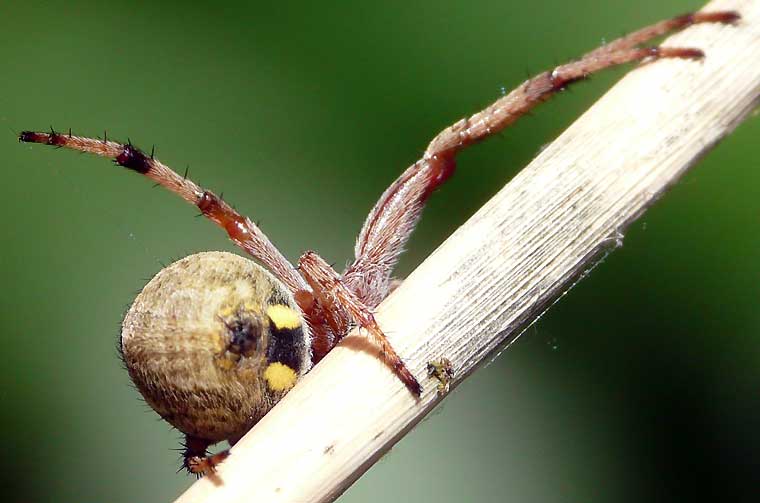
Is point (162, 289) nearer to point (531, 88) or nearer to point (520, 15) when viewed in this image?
point (531, 88)

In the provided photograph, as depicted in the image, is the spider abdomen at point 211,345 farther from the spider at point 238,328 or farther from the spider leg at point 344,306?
the spider leg at point 344,306

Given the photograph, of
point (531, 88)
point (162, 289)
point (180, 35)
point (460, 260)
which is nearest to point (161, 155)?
point (180, 35)

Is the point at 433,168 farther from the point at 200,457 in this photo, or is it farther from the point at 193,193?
the point at 200,457

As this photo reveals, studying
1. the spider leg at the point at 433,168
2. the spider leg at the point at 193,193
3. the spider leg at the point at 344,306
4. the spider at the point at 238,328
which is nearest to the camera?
the spider leg at the point at 344,306

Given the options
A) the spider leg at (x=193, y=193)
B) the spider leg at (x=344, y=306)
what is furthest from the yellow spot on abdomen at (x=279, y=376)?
the spider leg at (x=193, y=193)

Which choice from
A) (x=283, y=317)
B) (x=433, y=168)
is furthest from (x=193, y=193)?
(x=433, y=168)

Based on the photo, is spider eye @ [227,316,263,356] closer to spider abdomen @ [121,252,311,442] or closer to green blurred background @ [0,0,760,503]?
spider abdomen @ [121,252,311,442]
